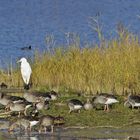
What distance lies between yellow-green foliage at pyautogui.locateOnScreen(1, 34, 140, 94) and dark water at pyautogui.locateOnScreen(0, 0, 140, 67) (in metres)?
2.44

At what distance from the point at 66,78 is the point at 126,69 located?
6.30ft

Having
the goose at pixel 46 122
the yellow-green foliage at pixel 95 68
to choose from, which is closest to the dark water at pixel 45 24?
the yellow-green foliage at pixel 95 68

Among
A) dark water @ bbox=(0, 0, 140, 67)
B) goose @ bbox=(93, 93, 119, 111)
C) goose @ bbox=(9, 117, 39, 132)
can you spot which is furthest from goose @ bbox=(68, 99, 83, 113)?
dark water @ bbox=(0, 0, 140, 67)

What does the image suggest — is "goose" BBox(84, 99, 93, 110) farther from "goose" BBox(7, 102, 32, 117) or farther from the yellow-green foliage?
the yellow-green foliage

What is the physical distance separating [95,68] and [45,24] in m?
25.4

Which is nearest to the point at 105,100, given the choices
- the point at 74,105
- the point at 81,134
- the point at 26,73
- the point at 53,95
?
the point at 74,105

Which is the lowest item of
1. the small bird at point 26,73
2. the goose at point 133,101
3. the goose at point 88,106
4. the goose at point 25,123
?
the goose at point 25,123

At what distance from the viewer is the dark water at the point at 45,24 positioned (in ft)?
107

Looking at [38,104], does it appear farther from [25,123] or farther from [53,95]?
[25,123]

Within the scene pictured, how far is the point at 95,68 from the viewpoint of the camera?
764 inches

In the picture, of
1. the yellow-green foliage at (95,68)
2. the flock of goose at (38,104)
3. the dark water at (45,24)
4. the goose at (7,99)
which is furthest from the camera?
the dark water at (45,24)

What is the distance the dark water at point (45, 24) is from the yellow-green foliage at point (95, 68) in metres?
2.44

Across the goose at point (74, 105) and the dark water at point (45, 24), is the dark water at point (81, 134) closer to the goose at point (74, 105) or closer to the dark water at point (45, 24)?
the goose at point (74, 105)

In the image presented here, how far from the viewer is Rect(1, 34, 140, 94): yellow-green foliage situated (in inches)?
742
